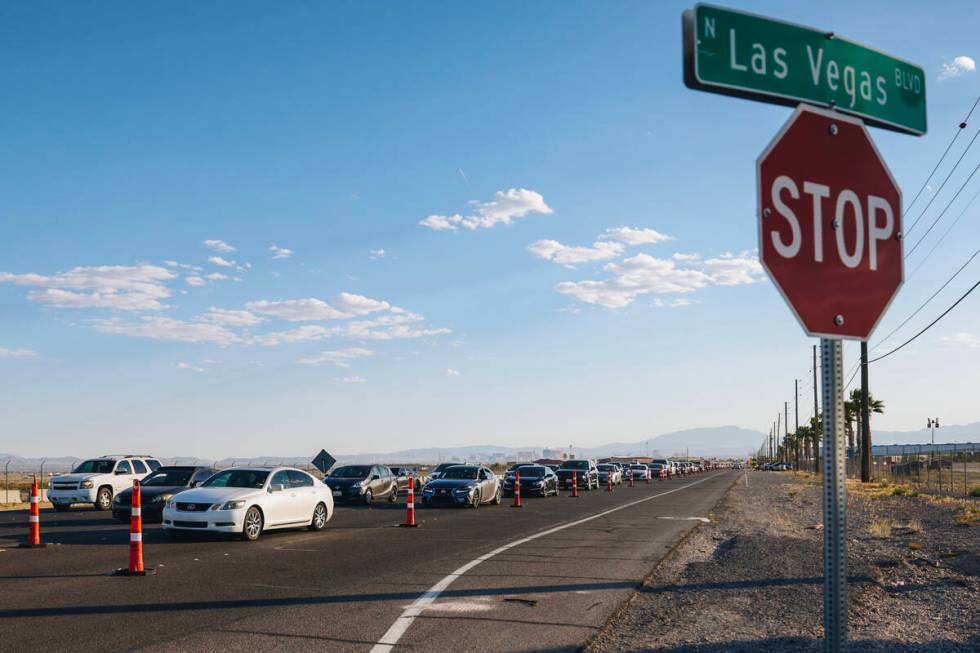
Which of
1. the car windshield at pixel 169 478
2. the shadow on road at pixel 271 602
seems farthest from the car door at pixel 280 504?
the shadow on road at pixel 271 602

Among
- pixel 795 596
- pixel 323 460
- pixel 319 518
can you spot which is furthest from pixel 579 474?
pixel 795 596

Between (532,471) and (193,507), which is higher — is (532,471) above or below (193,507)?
below

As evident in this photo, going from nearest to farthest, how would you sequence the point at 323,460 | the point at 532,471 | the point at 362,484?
the point at 362,484
the point at 532,471
the point at 323,460

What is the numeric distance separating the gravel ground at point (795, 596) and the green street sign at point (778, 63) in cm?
509

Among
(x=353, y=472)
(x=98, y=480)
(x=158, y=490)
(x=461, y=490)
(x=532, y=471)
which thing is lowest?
(x=532, y=471)

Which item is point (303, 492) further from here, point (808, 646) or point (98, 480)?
point (808, 646)

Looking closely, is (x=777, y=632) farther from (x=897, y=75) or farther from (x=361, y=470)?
(x=361, y=470)

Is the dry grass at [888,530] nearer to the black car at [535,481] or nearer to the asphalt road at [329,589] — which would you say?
the asphalt road at [329,589]

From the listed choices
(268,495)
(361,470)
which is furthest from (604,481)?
(268,495)

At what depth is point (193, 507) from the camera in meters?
17.1

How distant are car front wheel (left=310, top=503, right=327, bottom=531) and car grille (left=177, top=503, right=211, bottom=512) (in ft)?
9.48

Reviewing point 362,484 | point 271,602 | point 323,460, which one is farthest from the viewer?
point 323,460

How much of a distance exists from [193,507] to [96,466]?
521 inches

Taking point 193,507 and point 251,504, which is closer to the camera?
point 193,507
